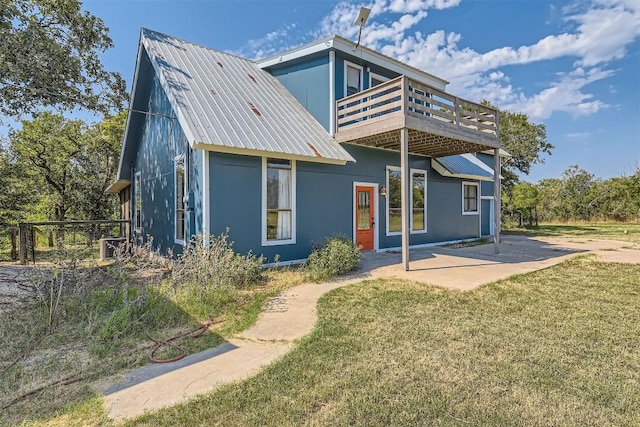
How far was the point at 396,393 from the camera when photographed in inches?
109

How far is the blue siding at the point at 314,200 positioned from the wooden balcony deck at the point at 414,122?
74cm

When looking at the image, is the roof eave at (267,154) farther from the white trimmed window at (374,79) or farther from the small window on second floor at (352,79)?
the white trimmed window at (374,79)

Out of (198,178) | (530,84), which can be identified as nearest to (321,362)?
(198,178)

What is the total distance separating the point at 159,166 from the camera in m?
10.2

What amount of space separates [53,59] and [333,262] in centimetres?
779

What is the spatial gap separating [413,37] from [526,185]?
38.6 ft

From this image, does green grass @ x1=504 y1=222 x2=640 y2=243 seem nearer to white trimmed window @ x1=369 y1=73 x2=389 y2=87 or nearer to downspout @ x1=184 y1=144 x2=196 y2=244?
white trimmed window @ x1=369 y1=73 x2=389 y2=87

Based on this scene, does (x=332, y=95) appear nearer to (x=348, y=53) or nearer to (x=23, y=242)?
(x=348, y=53)

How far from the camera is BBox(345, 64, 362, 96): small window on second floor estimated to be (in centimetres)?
1051

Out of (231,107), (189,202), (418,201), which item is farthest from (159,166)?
(418,201)

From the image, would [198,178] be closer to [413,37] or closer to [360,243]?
[360,243]

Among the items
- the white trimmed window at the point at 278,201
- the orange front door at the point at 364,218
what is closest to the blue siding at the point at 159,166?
the white trimmed window at the point at 278,201

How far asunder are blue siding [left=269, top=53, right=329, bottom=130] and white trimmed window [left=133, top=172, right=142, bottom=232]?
20.2ft

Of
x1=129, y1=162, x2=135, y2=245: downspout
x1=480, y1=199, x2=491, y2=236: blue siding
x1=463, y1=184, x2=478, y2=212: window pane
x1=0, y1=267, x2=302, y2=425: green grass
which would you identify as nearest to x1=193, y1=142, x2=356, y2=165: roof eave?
x1=0, y1=267, x2=302, y2=425: green grass
